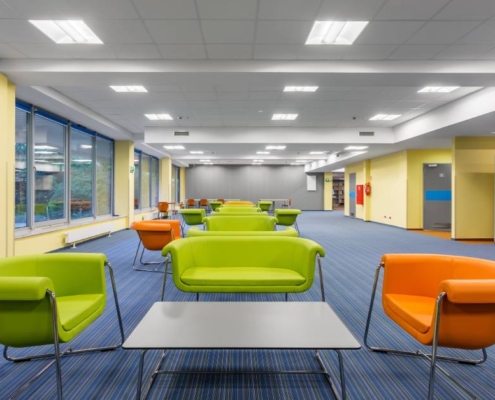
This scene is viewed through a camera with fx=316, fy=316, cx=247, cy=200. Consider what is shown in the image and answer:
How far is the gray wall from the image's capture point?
833 inches

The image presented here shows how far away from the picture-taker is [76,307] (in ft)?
6.68

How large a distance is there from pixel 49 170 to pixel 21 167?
101cm

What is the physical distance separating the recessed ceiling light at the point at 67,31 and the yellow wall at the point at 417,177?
33.5 ft

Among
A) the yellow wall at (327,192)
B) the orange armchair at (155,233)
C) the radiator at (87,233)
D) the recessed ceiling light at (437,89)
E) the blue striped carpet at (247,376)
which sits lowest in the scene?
the blue striped carpet at (247,376)

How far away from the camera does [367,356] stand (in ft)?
8.00

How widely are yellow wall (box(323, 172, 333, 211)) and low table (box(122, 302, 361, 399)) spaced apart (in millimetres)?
19793

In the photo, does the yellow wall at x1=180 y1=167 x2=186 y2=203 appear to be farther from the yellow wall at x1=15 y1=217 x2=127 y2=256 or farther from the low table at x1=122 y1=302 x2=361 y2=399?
the low table at x1=122 y1=302 x2=361 y2=399

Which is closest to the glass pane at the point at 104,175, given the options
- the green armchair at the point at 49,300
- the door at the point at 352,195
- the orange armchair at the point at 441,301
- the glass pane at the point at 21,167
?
the glass pane at the point at 21,167

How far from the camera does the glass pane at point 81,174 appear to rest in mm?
8117

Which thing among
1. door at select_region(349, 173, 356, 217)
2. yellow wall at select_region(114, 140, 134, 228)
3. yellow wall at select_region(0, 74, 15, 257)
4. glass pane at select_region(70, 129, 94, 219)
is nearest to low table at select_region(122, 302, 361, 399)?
yellow wall at select_region(0, 74, 15, 257)

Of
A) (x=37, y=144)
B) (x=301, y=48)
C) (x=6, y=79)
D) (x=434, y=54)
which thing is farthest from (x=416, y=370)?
(x=37, y=144)

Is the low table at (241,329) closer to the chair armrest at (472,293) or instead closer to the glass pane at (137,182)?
the chair armrest at (472,293)

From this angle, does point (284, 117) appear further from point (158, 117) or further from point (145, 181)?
point (145, 181)

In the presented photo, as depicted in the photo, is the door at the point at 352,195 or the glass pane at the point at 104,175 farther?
the door at the point at 352,195
